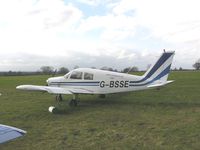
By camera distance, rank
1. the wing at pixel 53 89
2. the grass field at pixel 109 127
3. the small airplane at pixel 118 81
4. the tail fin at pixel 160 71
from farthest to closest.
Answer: the tail fin at pixel 160 71, the small airplane at pixel 118 81, the wing at pixel 53 89, the grass field at pixel 109 127

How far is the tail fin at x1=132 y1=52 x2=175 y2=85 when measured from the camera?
1315 centimetres

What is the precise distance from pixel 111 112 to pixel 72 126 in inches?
103

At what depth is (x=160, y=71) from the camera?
13.2m

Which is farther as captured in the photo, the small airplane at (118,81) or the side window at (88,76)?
the side window at (88,76)

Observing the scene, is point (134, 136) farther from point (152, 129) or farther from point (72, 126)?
point (72, 126)

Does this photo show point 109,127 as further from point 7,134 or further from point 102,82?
point 102,82

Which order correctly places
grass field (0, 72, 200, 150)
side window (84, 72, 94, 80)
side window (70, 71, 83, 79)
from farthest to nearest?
side window (70, 71, 83, 79)
side window (84, 72, 94, 80)
grass field (0, 72, 200, 150)

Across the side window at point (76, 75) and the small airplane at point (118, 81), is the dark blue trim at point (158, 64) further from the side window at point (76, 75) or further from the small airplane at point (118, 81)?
the side window at point (76, 75)

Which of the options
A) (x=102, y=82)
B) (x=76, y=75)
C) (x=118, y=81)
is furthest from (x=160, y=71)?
(x=76, y=75)

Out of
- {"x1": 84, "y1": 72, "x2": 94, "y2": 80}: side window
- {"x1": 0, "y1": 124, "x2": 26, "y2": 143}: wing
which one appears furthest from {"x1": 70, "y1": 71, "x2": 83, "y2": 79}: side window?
{"x1": 0, "y1": 124, "x2": 26, "y2": 143}: wing

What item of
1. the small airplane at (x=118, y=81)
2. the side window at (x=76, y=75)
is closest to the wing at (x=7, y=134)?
the small airplane at (x=118, y=81)

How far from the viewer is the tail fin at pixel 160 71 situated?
13148 mm

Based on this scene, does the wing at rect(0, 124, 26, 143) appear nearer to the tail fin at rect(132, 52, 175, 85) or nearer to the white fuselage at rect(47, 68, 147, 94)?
the white fuselage at rect(47, 68, 147, 94)

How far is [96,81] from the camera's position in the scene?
13.4 meters
